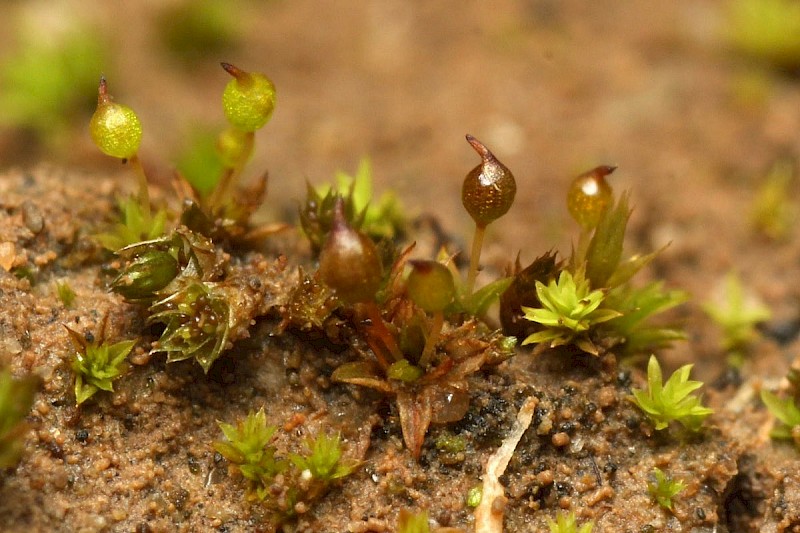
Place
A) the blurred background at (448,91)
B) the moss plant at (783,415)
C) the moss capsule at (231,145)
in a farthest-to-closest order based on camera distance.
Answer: the blurred background at (448,91), the moss capsule at (231,145), the moss plant at (783,415)

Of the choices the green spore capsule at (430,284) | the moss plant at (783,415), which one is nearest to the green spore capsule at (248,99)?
the green spore capsule at (430,284)

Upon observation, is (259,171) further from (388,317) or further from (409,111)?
(388,317)

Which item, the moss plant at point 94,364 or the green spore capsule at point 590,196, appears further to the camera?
the green spore capsule at point 590,196

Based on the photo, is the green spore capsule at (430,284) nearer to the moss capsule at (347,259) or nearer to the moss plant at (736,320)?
the moss capsule at (347,259)

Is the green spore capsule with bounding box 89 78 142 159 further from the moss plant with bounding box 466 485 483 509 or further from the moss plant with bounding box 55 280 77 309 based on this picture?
the moss plant with bounding box 466 485 483 509

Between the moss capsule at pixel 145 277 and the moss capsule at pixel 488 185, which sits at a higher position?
the moss capsule at pixel 488 185

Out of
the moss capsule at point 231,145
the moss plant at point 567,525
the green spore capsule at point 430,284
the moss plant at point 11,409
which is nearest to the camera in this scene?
the moss plant at point 11,409

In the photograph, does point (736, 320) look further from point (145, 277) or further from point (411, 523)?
point (145, 277)

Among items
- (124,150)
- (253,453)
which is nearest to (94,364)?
(253,453)
